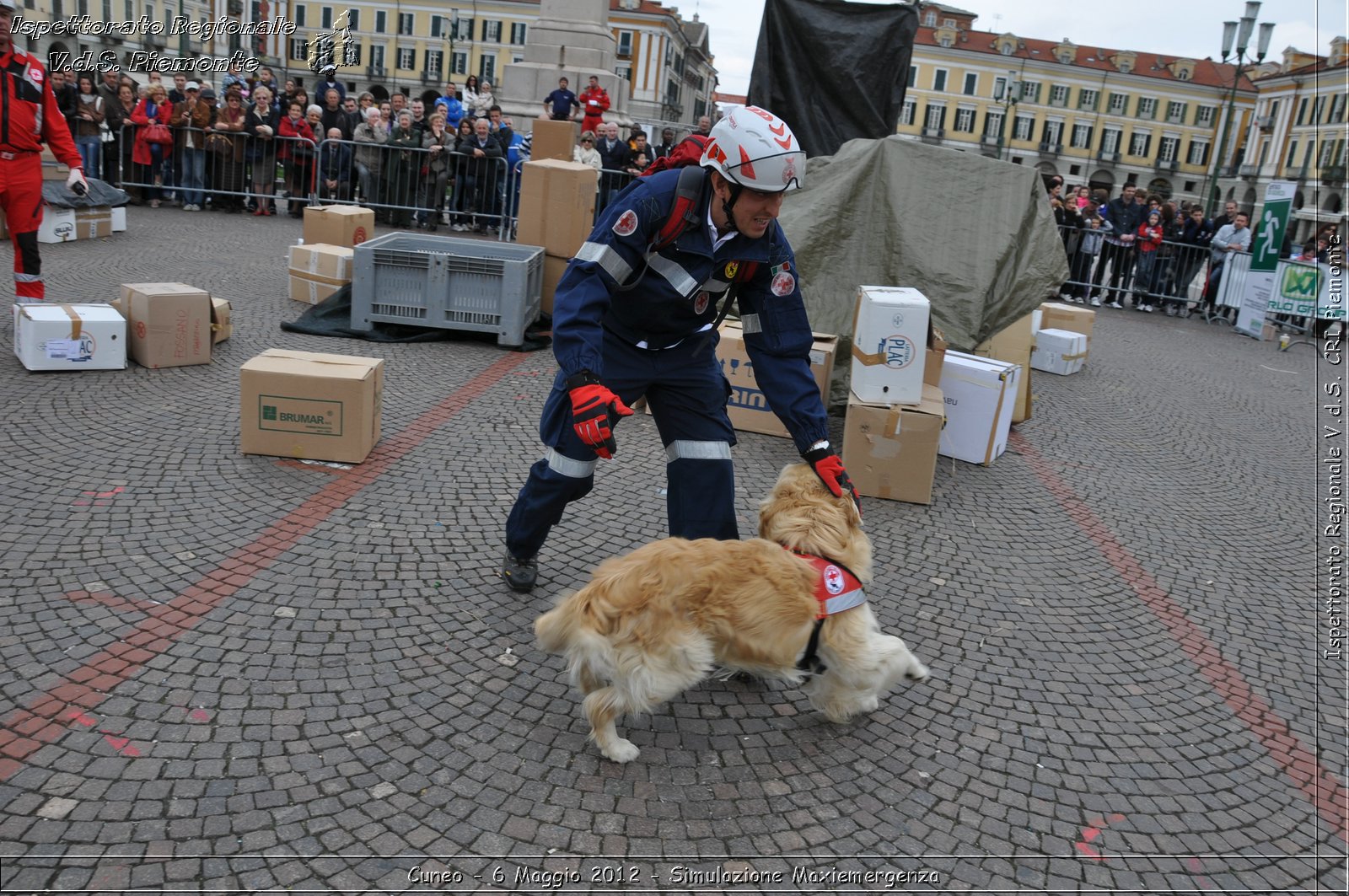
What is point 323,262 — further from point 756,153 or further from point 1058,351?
point 1058,351

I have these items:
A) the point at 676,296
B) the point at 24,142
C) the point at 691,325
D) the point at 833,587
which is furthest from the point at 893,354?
the point at 24,142

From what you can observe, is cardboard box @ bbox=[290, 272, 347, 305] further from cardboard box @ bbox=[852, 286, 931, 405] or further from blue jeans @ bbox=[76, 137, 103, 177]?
blue jeans @ bbox=[76, 137, 103, 177]

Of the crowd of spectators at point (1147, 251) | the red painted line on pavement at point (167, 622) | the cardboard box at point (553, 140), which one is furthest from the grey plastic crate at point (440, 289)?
the crowd of spectators at point (1147, 251)

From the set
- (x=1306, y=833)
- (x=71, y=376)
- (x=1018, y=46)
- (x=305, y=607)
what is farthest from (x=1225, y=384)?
(x=1018, y=46)

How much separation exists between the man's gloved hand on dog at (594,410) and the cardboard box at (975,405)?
14.6 feet

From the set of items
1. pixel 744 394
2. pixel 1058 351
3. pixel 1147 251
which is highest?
pixel 1147 251

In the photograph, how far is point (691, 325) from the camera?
4.13 m

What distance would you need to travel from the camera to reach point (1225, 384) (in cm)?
1211

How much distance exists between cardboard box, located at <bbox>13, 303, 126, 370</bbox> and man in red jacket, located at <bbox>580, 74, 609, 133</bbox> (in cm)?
1171

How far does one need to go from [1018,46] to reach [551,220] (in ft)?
347

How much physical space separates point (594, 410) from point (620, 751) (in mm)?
1224

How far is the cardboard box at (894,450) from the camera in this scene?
652cm

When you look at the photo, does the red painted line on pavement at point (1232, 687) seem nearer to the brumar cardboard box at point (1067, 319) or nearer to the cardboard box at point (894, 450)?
the cardboard box at point (894, 450)

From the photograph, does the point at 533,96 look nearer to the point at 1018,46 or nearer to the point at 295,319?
the point at 295,319
